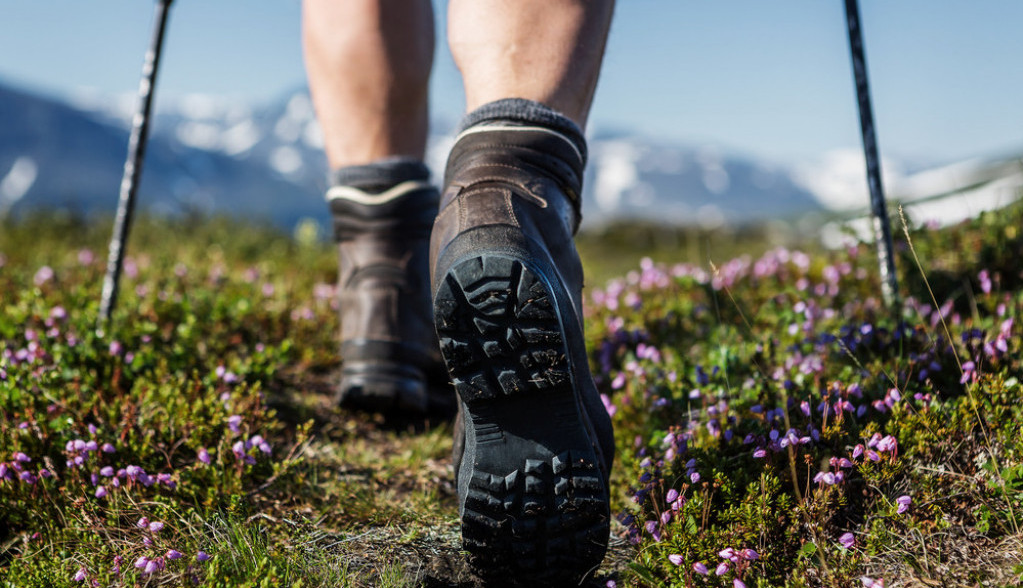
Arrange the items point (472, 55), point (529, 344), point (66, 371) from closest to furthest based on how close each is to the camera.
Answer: point (529, 344), point (472, 55), point (66, 371)

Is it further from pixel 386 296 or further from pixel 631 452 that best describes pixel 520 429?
pixel 386 296

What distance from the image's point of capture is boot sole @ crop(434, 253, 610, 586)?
5.28 ft

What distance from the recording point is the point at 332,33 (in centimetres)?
285

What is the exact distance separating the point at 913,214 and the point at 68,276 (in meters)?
4.96

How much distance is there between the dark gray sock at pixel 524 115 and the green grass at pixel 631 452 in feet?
1.85

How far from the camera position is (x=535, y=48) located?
1.93 metres

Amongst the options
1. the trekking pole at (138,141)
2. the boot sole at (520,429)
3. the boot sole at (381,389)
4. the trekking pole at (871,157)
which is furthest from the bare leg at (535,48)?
the trekking pole at (138,141)

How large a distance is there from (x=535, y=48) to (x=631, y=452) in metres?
1.32

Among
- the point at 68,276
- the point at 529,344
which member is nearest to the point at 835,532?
the point at 529,344

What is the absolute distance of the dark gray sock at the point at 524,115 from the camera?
193 centimetres

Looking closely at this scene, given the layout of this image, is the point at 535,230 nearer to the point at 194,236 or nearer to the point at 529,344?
the point at 529,344

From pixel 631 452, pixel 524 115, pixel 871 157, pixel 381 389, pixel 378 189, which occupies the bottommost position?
pixel 631 452

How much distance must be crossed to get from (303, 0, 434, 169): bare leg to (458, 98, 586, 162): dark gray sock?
40.3 inches

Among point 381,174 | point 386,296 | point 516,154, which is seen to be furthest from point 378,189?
point 516,154
